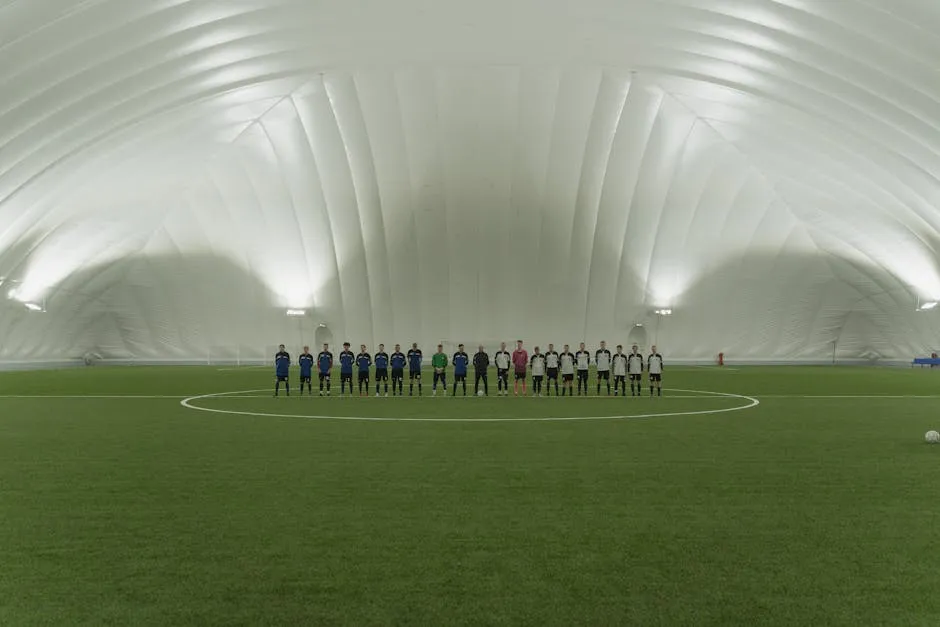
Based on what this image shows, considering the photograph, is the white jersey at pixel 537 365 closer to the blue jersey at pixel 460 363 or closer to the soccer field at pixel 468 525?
the blue jersey at pixel 460 363

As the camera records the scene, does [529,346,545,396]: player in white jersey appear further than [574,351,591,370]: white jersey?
No

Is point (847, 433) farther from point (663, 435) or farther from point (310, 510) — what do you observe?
point (310, 510)

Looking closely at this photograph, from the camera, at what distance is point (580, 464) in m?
13.0

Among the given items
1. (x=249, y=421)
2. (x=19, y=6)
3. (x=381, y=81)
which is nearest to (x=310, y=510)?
(x=249, y=421)

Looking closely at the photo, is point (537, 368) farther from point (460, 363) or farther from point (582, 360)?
point (460, 363)

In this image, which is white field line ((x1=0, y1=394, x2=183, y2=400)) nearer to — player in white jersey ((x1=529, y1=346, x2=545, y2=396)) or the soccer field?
the soccer field

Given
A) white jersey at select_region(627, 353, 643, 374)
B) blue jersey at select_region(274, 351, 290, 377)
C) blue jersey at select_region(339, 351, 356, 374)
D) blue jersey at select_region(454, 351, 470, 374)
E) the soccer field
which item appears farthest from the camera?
blue jersey at select_region(339, 351, 356, 374)

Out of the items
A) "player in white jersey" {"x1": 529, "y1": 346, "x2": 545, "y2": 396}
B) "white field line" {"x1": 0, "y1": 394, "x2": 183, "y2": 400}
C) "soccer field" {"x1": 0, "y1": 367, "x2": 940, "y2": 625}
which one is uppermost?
"player in white jersey" {"x1": 529, "y1": 346, "x2": 545, "y2": 396}

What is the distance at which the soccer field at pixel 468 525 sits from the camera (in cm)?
625

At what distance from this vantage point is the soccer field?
625 centimetres

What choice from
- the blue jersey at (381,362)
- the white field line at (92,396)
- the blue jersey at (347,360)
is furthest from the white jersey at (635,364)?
the white field line at (92,396)

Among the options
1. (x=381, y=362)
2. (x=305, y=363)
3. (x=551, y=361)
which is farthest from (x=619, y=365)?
(x=305, y=363)

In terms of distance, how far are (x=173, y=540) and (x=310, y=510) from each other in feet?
5.71

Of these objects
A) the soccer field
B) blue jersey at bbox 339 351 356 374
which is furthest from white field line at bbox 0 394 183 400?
the soccer field
